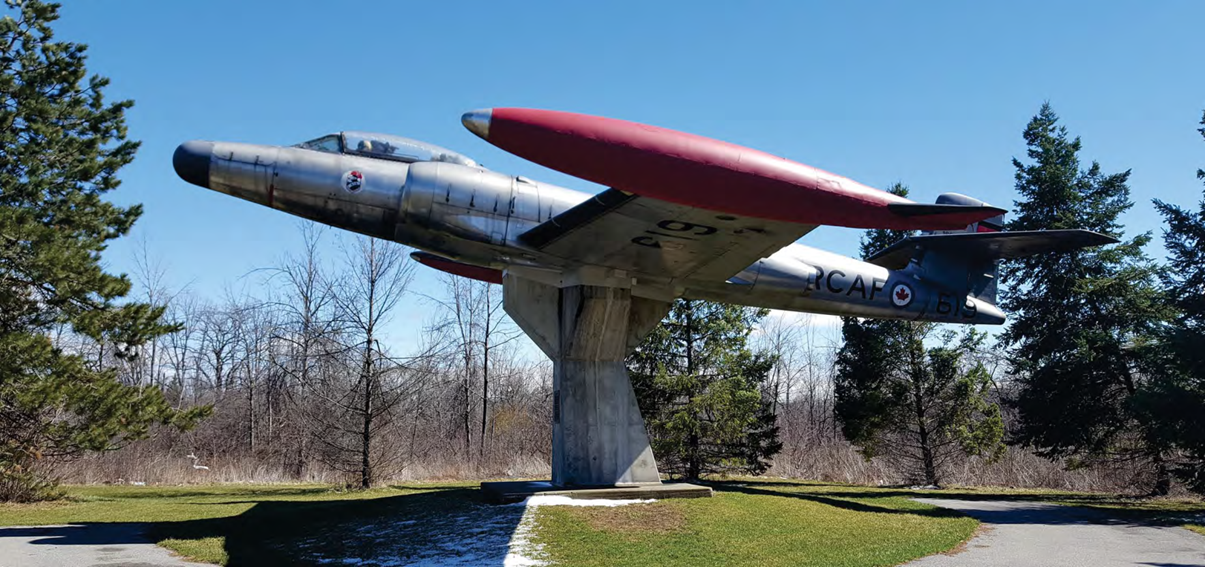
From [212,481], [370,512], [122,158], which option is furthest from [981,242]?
[212,481]

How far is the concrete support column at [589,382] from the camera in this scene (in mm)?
13641

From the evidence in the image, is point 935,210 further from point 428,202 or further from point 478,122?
point 428,202

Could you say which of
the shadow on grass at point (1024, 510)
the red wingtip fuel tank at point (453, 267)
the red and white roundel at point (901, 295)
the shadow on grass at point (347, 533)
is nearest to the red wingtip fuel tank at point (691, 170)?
the shadow on grass at point (347, 533)

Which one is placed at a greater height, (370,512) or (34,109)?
(34,109)

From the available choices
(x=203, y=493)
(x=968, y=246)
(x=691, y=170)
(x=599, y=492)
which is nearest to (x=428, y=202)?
(x=599, y=492)

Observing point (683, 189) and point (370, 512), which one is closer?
point (683, 189)

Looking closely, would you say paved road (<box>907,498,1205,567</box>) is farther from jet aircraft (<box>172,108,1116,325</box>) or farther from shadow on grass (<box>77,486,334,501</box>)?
shadow on grass (<box>77,486,334,501</box>)

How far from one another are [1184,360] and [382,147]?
54.6ft

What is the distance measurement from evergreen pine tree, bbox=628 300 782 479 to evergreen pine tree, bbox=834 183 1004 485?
3.70 meters

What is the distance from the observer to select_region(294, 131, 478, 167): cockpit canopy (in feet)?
40.0

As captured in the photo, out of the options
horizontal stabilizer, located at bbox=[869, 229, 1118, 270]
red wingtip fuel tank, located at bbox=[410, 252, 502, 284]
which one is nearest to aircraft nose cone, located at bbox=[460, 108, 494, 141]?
red wingtip fuel tank, located at bbox=[410, 252, 502, 284]

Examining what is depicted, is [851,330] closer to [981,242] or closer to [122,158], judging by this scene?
[981,242]

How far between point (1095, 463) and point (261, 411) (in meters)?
34.6

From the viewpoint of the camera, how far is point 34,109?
1675cm
